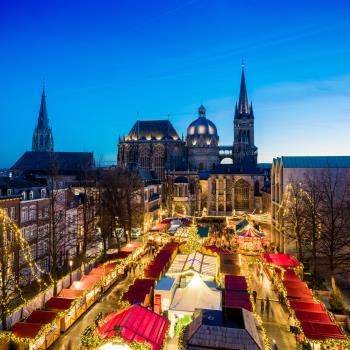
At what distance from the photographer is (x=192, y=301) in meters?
17.4

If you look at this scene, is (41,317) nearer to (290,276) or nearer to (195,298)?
(195,298)

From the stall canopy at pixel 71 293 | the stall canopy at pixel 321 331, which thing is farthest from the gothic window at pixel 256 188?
the stall canopy at pixel 321 331

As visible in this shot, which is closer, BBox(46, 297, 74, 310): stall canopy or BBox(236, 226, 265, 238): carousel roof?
BBox(46, 297, 74, 310): stall canopy

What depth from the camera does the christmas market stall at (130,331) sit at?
34.9ft

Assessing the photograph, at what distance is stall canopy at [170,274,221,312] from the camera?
17.0 meters

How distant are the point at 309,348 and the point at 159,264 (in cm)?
1396

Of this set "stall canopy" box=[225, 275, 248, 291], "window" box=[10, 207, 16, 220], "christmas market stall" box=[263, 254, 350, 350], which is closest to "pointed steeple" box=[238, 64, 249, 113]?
"christmas market stall" box=[263, 254, 350, 350]

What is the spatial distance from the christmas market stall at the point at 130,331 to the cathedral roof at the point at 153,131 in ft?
269

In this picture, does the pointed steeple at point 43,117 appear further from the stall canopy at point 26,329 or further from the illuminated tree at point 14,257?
the stall canopy at point 26,329

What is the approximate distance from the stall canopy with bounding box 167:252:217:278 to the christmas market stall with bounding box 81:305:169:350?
8373mm

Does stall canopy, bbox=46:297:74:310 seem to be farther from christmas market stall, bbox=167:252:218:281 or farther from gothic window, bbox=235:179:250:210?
gothic window, bbox=235:179:250:210

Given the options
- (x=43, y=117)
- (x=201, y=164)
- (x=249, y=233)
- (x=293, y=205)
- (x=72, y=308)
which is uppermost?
(x=43, y=117)

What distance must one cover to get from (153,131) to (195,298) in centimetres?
8095

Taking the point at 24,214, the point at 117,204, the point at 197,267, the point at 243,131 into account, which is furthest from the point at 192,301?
the point at 243,131
